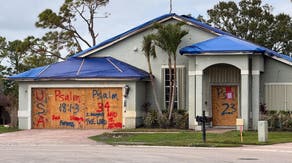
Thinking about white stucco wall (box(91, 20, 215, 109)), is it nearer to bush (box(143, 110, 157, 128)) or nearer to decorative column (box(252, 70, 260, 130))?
bush (box(143, 110, 157, 128))

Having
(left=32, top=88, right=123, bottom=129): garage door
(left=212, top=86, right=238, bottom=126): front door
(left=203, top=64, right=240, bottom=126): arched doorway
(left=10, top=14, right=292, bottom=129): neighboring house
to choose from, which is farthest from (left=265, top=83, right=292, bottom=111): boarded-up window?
(left=32, top=88, right=123, bottom=129): garage door

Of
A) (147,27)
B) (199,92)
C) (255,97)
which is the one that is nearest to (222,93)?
(199,92)

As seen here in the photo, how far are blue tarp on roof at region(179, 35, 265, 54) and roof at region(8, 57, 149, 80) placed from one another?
10.3 feet

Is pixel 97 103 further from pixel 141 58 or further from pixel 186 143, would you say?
pixel 186 143

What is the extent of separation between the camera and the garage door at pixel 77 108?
3394 cm

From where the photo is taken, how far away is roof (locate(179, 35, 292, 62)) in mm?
31391

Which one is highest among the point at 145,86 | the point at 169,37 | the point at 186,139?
the point at 169,37

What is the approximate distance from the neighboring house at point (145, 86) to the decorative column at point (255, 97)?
0.05 metres

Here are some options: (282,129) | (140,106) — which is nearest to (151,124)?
(140,106)

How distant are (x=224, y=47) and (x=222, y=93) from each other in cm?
298

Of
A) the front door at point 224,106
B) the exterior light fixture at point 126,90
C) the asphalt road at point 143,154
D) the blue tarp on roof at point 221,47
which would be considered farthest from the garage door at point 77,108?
the asphalt road at point 143,154

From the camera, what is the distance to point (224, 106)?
112 feet

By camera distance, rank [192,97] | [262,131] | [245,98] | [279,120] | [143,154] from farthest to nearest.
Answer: [192,97], [279,120], [245,98], [262,131], [143,154]

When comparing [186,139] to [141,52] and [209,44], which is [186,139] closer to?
[209,44]
